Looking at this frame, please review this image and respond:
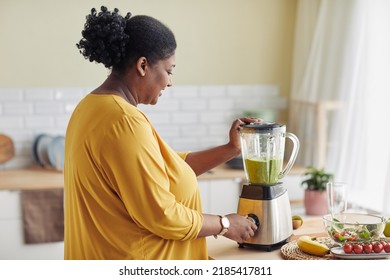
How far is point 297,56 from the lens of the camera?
354cm

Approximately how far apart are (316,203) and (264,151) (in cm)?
142

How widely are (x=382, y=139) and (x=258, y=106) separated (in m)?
0.94

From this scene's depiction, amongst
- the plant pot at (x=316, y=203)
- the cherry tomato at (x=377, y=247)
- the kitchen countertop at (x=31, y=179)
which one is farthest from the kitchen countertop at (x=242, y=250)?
the kitchen countertop at (x=31, y=179)

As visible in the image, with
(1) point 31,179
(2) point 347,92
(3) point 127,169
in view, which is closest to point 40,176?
(1) point 31,179

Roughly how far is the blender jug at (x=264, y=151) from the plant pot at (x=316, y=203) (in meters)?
1.39

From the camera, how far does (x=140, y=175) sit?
134 centimetres

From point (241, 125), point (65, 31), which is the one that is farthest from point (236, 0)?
point (241, 125)

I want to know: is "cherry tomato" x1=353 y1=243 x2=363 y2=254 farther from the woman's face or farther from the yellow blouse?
the woman's face

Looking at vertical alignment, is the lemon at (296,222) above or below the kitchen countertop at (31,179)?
above

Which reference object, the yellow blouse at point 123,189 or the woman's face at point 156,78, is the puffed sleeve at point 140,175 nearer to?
the yellow blouse at point 123,189

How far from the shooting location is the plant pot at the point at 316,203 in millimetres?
3066

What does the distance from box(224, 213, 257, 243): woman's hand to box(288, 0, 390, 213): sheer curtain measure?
4.17ft
